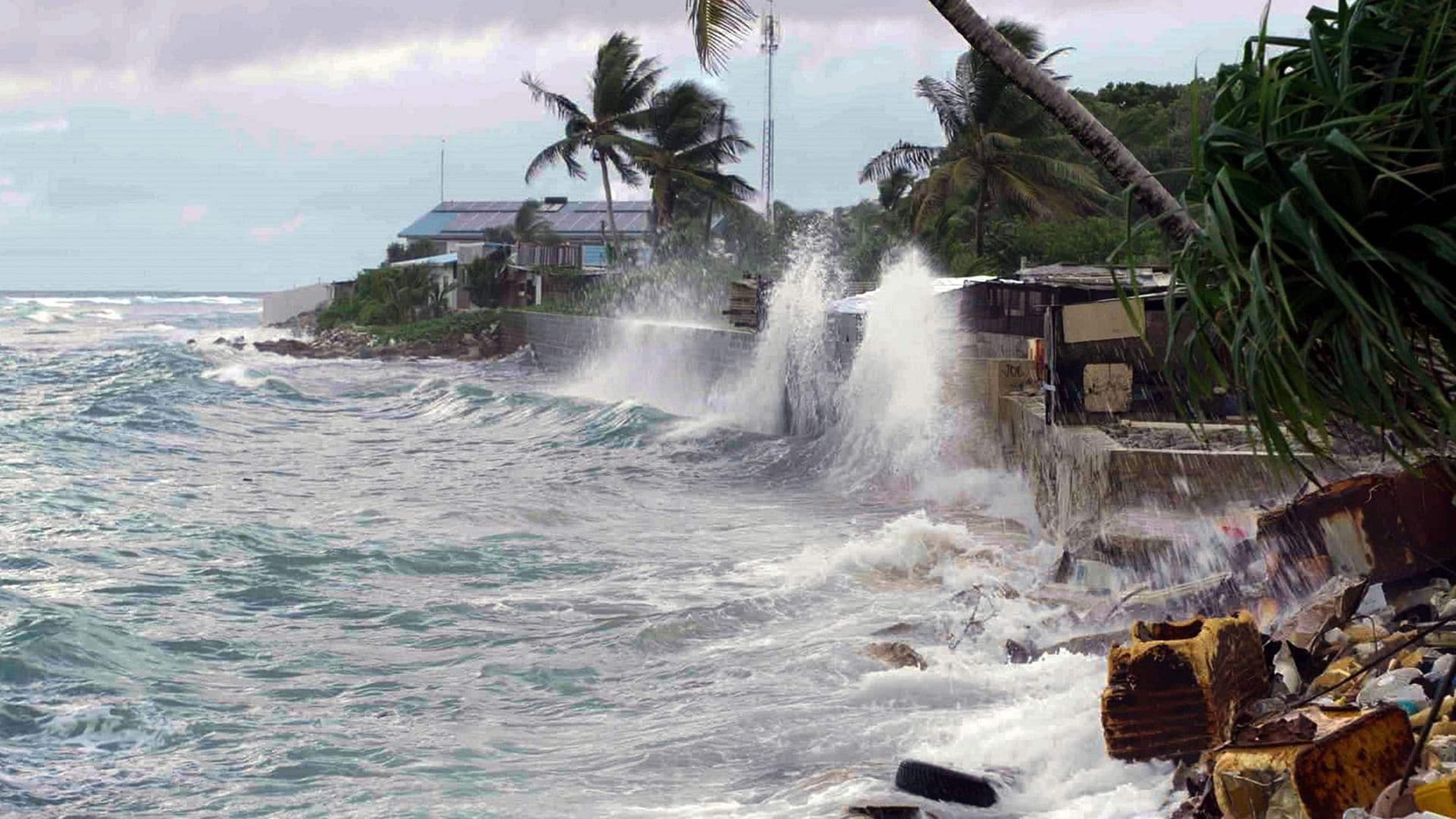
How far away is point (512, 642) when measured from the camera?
11.3 m

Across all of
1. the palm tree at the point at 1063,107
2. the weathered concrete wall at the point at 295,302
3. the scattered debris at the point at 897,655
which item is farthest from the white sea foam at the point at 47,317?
the palm tree at the point at 1063,107

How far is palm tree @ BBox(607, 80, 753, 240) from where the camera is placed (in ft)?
156

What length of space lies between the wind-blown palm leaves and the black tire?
3.36m

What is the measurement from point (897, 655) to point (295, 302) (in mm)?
68425

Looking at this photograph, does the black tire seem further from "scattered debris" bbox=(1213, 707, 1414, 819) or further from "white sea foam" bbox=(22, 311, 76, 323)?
"white sea foam" bbox=(22, 311, 76, 323)

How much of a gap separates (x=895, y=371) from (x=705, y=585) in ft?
34.2

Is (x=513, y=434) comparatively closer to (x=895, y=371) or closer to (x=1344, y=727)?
(x=895, y=371)

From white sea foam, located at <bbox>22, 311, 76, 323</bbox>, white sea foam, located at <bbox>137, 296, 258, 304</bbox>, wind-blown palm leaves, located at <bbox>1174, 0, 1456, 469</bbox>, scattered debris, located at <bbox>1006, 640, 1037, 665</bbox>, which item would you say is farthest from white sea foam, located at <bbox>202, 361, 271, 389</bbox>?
white sea foam, located at <bbox>137, 296, 258, 304</bbox>

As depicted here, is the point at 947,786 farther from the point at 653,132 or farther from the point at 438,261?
the point at 438,261

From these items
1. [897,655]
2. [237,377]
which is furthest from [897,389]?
[237,377]

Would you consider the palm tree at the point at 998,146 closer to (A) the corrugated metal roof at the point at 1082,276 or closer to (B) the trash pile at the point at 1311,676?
(A) the corrugated metal roof at the point at 1082,276

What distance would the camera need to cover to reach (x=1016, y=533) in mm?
15250

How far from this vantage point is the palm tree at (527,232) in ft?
219

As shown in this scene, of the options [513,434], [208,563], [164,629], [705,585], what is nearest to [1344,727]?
[705,585]
